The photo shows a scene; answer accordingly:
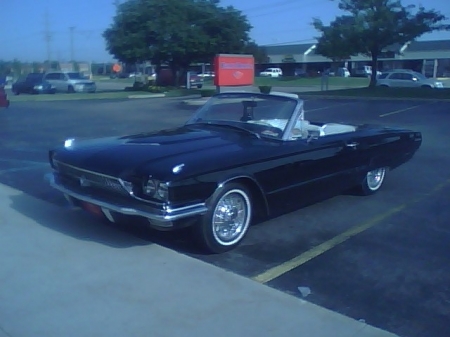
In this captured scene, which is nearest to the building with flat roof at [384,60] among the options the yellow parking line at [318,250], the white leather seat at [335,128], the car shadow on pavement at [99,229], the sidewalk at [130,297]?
the white leather seat at [335,128]

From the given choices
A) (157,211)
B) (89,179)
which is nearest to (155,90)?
(89,179)

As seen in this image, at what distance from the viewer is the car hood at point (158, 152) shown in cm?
456

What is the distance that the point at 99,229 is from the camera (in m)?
5.44

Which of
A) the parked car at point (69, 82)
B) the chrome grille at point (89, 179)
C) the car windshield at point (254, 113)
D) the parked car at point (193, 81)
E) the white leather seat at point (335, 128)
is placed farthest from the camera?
the parked car at point (193, 81)

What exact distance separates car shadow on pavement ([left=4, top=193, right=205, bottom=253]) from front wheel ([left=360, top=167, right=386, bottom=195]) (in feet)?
8.99

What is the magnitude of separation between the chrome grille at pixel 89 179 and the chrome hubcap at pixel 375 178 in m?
3.65

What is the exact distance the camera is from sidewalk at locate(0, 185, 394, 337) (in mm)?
3449

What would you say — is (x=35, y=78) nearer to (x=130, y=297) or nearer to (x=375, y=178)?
(x=375, y=178)

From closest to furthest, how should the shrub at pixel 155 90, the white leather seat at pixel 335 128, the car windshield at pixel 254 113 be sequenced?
the car windshield at pixel 254 113, the white leather seat at pixel 335 128, the shrub at pixel 155 90

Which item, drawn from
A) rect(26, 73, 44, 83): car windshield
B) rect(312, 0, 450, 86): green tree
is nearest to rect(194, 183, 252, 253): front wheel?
rect(312, 0, 450, 86): green tree

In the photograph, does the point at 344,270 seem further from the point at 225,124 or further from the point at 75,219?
the point at 75,219

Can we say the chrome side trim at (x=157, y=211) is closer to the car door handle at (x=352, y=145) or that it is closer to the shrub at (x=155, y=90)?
the car door handle at (x=352, y=145)

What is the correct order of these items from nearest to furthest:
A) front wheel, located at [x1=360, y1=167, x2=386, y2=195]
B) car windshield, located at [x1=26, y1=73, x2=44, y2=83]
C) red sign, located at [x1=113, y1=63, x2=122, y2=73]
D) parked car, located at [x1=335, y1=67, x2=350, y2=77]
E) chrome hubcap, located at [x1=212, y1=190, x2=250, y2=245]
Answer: chrome hubcap, located at [x1=212, y1=190, x2=250, y2=245] < front wheel, located at [x1=360, y1=167, x2=386, y2=195] < car windshield, located at [x1=26, y1=73, x2=44, y2=83] < parked car, located at [x1=335, y1=67, x2=350, y2=77] < red sign, located at [x1=113, y1=63, x2=122, y2=73]

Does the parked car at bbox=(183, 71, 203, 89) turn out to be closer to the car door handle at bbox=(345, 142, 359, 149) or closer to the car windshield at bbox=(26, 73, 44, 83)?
the car windshield at bbox=(26, 73, 44, 83)
